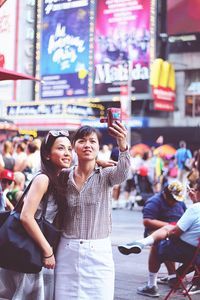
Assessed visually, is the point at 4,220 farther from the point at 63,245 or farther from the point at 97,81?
the point at 97,81

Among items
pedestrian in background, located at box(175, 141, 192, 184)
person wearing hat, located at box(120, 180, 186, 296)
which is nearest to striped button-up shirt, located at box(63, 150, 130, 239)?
Result: person wearing hat, located at box(120, 180, 186, 296)

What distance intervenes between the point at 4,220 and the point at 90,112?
33.0 metres

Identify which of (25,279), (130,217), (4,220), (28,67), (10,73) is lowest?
(130,217)

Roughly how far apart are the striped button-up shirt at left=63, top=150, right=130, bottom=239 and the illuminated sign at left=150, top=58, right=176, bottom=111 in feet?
99.2

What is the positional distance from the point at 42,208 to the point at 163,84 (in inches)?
1243

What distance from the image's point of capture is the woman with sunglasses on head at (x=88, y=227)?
3750mm

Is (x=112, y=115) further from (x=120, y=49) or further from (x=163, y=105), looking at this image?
(x=120, y=49)

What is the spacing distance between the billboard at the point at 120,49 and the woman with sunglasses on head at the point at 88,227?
3134 centimetres

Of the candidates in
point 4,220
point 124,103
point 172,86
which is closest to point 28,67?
point 172,86

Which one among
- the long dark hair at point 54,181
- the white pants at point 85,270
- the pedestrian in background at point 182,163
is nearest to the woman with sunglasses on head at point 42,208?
the long dark hair at point 54,181

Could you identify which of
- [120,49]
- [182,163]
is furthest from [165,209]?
[120,49]

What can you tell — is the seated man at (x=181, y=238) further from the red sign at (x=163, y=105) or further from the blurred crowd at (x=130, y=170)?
the red sign at (x=163, y=105)

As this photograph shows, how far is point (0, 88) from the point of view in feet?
140

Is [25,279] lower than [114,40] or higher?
lower
